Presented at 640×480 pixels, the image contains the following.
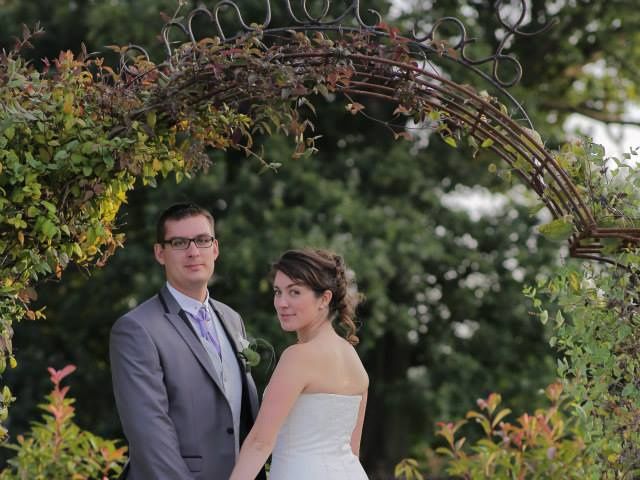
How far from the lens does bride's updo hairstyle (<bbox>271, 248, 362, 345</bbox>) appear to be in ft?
13.3

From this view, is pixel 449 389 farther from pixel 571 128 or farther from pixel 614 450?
pixel 614 450

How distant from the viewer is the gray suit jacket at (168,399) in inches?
152

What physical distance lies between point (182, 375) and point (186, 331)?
20 centimetres

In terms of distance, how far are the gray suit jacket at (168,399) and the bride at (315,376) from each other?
0.21 metres

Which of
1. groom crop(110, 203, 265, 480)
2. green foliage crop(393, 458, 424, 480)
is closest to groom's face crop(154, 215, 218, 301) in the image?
groom crop(110, 203, 265, 480)

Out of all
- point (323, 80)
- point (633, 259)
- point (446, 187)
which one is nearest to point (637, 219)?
point (633, 259)

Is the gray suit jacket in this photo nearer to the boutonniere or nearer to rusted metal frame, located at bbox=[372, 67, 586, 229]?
the boutonniere

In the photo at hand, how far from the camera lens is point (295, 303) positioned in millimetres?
4043

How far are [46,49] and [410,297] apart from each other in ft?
16.7

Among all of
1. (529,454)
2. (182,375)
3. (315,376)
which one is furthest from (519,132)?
(529,454)

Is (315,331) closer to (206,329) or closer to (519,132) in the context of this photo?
(206,329)

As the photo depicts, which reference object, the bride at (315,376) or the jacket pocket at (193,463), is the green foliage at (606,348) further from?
the jacket pocket at (193,463)

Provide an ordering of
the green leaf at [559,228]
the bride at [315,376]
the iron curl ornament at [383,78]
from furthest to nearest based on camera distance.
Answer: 1. the green leaf at [559,228]
2. the bride at [315,376]
3. the iron curl ornament at [383,78]

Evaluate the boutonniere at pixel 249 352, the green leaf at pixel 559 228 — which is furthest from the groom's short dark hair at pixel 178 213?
the green leaf at pixel 559 228
